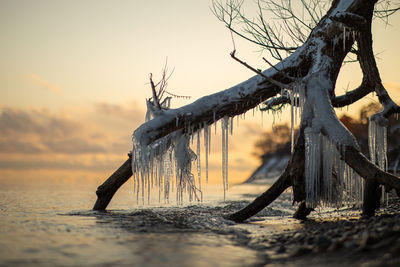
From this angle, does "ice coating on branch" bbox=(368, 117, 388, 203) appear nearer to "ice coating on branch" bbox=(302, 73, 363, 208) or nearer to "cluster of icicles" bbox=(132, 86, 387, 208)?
"cluster of icicles" bbox=(132, 86, 387, 208)

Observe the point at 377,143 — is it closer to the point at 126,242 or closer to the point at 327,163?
the point at 327,163

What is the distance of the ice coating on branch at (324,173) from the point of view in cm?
661

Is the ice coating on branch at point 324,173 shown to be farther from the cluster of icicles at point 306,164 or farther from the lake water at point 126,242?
the lake water at point 126,242

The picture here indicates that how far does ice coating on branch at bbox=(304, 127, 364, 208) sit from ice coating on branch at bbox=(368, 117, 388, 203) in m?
1.63

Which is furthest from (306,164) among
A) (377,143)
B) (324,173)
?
(377,143)

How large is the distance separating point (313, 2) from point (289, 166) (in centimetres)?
761

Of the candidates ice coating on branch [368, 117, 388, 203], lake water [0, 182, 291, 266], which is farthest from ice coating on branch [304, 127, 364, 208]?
ice coating on branch [368, 117, 388, 203]

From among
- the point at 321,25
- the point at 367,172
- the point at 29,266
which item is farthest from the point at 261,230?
the point at 321,25

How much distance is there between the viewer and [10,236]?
515cm

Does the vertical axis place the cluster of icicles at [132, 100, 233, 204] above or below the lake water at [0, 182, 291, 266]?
above

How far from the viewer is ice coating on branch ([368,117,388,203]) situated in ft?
27.2

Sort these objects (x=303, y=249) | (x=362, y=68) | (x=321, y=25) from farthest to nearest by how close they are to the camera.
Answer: (x=362, y=68)
(x=321, y=25)
(x=303, y=249)

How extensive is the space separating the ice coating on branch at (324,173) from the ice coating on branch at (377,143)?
163 cm

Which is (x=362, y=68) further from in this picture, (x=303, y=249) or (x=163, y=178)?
(x=303, y=249)
